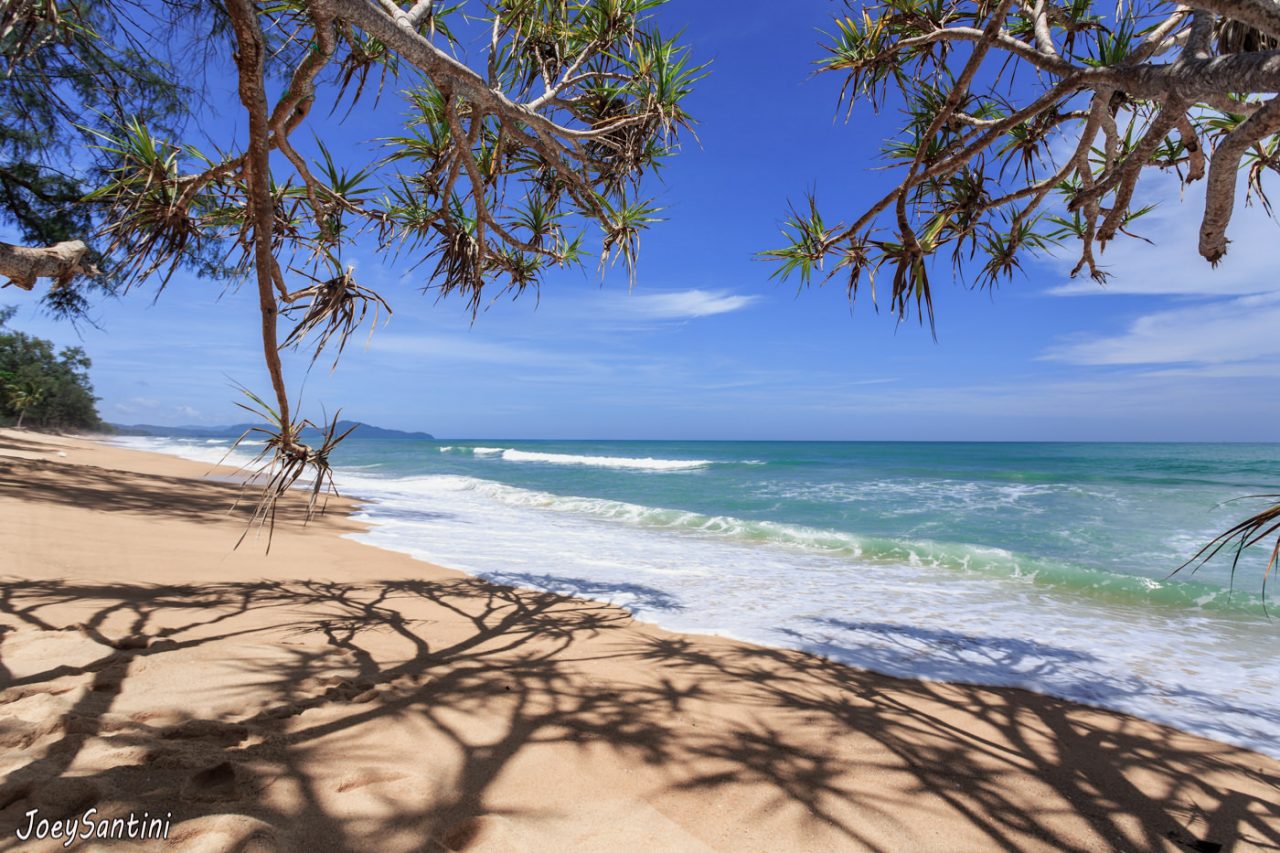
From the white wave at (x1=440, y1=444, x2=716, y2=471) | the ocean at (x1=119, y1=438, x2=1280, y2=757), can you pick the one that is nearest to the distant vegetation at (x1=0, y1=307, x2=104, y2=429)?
the white wave at (x1=440, y1=444, x2=716, y2=471)

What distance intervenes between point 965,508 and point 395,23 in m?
15.0

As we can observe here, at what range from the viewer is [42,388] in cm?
3591

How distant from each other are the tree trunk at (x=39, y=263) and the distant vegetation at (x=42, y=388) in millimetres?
37818

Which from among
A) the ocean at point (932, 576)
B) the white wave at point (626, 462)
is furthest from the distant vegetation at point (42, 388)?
the ocean at point (932, 576)

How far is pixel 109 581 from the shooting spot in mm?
3727

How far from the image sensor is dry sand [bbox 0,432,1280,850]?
166 cm

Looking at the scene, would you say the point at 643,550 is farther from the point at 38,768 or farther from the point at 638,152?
the point at 38,768
